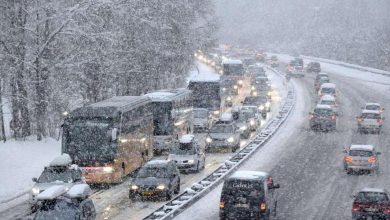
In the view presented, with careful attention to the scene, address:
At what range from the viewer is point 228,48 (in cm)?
14350

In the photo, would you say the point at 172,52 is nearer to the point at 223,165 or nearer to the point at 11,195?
the point at 223,165

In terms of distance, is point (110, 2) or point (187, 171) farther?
point (110, 2)

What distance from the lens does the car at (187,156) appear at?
3572 centimetres

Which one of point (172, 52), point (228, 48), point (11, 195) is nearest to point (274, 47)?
point (228, 48)

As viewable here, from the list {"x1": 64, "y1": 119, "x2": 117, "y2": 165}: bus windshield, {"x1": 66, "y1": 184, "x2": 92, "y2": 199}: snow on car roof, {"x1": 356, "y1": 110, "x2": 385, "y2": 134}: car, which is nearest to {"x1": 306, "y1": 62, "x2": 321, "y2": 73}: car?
{"x1": 356, "y1": 110, "x2": 385, "y2": 134}: car

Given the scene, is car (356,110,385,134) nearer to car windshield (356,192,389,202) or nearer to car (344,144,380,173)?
car (344,144,380,173)

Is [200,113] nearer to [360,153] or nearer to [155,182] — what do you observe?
[360,153]

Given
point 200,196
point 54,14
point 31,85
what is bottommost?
point 200,196

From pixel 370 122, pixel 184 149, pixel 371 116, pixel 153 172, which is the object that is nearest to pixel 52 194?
pixel 153 172

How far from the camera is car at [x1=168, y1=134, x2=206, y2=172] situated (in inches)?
1406

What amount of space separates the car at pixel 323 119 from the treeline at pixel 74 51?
1415 cm

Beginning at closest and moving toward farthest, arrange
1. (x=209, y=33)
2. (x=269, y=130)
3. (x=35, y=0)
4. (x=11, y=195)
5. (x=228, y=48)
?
(x=11, y=195) → (x=35, y=0) → (x=269, y=130) → (x=209, y=33) → (x=228, y=48)

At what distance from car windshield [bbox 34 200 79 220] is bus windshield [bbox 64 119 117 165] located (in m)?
11.3

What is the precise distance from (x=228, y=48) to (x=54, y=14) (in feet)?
348
